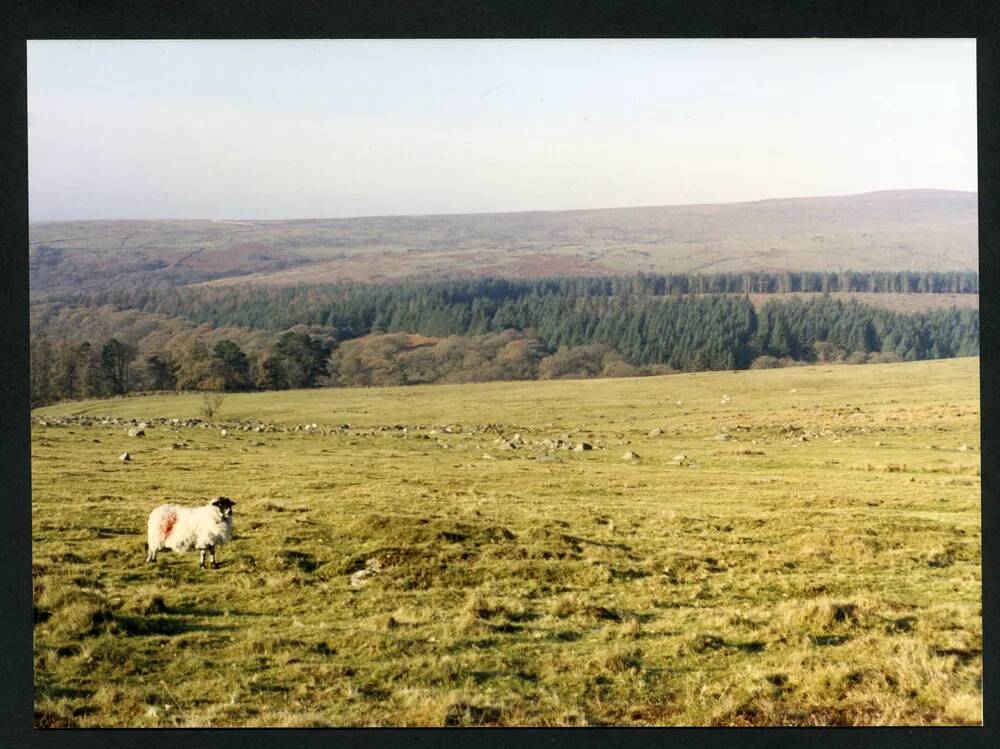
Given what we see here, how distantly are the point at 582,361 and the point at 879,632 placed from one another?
5.05 metres

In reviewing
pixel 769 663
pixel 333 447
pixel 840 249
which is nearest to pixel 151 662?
pixel 333 447

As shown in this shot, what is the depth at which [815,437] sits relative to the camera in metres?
13.3

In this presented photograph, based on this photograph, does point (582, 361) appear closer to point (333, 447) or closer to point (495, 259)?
point (495, 259)

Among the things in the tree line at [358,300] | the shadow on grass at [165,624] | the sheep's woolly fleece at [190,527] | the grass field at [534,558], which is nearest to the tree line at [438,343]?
the tree line at [358,300]

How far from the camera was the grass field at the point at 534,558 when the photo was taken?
8539mm

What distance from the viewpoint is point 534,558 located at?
10570 millimetres

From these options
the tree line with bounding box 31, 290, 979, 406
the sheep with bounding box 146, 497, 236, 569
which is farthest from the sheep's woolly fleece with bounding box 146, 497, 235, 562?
the tree line with bounding box 31, 290, 979, 406

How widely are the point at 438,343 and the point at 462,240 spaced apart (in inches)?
53.5

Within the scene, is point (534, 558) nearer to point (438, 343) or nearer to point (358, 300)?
point (438, 343)

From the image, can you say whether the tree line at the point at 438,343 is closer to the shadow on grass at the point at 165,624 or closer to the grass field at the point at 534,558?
the grass field at the point at 534,558

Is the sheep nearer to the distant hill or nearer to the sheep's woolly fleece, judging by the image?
the sheep's woolly fleece

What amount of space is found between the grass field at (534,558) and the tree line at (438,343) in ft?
0.93

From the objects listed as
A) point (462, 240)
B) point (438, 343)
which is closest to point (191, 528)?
point (438, 343)

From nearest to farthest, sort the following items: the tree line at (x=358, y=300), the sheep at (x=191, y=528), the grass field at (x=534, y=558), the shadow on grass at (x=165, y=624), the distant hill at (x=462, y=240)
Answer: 1. the grass field at (x=534, y=558)
2. the shadow on grass at (x=165, y=624)
3. the sheep at (x=191, y=528)
4. the distant hill at (x=462, y=240)
5. the tree line at (x=358, y=300)
